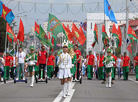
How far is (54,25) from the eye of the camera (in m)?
28.9

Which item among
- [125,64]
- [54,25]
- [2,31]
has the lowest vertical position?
[125,64]

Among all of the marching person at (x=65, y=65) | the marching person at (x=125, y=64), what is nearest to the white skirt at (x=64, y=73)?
the marching person at (x=65, y=65)

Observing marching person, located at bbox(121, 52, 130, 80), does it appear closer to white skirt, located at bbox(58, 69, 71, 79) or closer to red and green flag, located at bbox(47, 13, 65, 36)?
red and green flag, located at bbox(47, 13, 65, 36)

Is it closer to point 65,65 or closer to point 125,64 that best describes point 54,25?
point 125,64

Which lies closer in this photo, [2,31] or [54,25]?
[54,25]

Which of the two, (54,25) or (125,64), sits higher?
(54,25)

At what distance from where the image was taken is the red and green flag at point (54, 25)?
2873 cm

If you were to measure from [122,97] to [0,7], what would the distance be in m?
16.8

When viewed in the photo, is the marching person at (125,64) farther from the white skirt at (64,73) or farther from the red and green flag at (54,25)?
the white skirt at (64,73)

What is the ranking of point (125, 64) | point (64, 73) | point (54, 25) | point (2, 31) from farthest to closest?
point (2, 31) < point (54, 25) < point (125, 64) < point (64, 73)

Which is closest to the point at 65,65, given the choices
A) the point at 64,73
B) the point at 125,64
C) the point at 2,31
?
the point at 64,73

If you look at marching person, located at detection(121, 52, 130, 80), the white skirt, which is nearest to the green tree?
marching person, located at detection(121, 52, 130, 80)

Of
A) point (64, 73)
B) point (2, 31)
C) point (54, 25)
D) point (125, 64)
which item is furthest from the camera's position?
point (2, 31)

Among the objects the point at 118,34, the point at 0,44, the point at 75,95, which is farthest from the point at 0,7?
the point at 0,44
